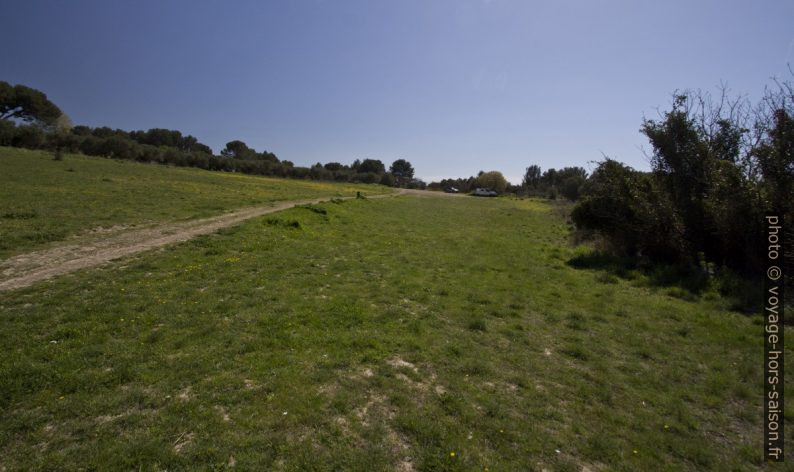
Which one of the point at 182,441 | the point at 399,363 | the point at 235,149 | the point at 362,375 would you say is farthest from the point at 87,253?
the point at 235,149

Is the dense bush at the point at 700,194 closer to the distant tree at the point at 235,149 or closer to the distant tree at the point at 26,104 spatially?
the distant tree at the point at 26,104

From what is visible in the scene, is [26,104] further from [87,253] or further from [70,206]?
[87,253]

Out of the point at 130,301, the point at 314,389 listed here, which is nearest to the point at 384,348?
the point at 314,389

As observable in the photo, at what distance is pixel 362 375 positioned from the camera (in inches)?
212

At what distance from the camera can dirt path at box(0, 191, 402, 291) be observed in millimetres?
8750

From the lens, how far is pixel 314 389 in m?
4.86

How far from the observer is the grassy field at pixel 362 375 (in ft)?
12.6

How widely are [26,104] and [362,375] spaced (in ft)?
386

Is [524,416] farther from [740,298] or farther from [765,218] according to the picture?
[765,218]

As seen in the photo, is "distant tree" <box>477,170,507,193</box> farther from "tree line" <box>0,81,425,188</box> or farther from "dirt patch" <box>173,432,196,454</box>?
"dirt patch" <box>173,432,196,454</box>

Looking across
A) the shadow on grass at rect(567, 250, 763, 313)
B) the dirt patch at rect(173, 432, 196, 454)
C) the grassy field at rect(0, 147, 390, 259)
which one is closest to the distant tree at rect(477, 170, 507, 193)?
the grassy field at rect(0, 147, 390, 259)

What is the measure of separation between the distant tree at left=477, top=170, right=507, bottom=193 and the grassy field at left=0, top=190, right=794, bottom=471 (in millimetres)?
100552

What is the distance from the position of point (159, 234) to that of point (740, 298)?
19.6 metres

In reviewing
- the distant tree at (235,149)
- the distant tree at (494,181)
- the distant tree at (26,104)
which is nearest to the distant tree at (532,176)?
the distant tree at (494,181)
